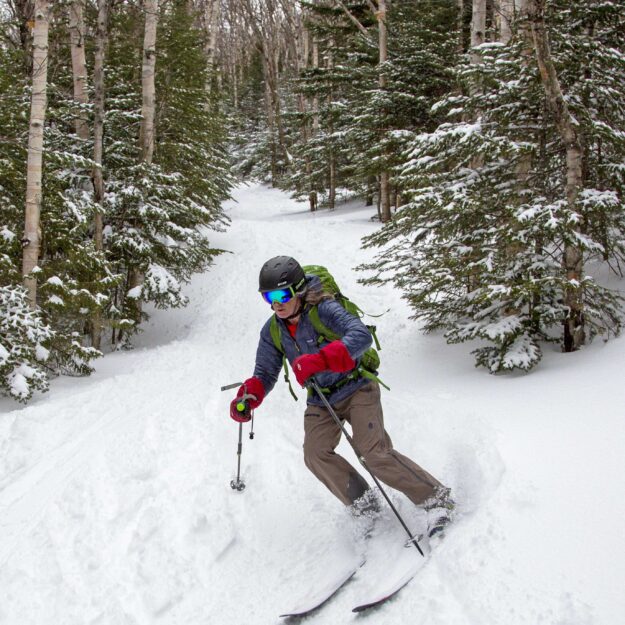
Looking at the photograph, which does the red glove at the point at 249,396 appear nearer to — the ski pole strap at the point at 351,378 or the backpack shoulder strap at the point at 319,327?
the ski pole strap at the point at 351,378

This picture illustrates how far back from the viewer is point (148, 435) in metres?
6.01

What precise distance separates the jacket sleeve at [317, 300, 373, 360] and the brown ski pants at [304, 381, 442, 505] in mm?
561

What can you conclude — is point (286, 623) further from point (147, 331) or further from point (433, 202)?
point (147, 331)

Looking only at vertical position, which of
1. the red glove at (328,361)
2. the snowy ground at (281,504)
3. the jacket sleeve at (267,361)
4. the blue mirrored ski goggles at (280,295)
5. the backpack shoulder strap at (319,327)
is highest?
the blue mirrored ski goggles at (280,295)

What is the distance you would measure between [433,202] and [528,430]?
3.64 m

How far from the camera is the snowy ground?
3.10 m

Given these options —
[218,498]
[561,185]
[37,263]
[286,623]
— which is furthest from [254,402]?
[37,263]

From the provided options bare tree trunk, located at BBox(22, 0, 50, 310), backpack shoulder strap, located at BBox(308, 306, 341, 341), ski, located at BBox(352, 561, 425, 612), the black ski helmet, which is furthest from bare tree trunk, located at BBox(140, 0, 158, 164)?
ski, located at BBox(352, 561, 425, 612)

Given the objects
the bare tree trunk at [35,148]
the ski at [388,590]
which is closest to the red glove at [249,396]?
the ski at [388,590]

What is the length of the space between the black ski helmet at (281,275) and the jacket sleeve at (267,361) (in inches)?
26.9

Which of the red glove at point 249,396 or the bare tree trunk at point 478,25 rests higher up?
the bare tree trunk at point 478,25

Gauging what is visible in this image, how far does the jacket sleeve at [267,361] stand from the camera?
434 cm

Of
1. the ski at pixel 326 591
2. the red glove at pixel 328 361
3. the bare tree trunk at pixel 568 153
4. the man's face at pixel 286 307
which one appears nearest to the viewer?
the ski at pixel 326 591

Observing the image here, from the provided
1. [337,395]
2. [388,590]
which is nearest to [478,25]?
[337,395]
